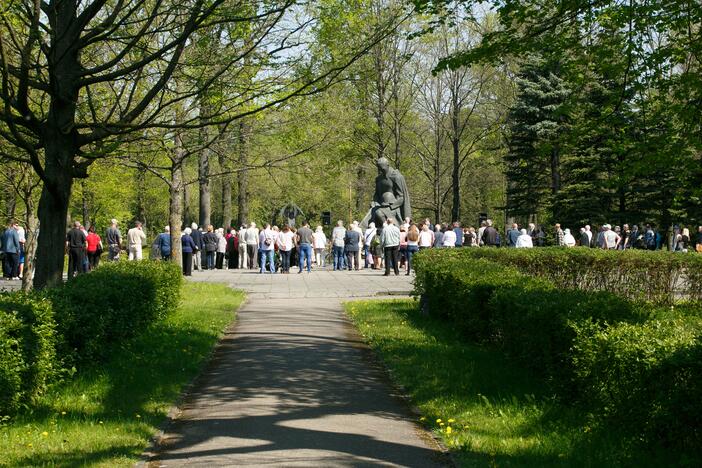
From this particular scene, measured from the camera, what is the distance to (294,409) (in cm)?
796

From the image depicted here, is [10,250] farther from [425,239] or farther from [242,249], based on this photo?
[425,239]

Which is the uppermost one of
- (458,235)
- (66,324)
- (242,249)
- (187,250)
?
(458,235)

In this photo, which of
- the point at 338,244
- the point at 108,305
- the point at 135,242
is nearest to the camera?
the point at 108,305

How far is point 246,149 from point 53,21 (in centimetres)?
830

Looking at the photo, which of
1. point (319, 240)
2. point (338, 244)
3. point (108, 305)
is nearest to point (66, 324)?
point (108, 305)

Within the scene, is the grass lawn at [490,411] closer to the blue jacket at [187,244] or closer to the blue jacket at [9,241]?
the blue jacket at [187,244]

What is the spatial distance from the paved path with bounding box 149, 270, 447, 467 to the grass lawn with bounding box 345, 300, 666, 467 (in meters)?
0.25

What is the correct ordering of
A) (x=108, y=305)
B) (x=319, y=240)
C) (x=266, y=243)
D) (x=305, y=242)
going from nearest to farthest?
(x=108, y=305)
(x=266, y=243)
(x=305, y=242)
(x=319, y=240)

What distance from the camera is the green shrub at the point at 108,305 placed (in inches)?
354

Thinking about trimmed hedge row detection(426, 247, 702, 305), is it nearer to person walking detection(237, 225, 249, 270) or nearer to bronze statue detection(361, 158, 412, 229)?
bronze statue detection(361, 158, 412, 229)

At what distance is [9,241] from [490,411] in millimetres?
22900

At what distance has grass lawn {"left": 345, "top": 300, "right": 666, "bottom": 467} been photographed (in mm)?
6113

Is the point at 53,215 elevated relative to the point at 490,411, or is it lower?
elevated

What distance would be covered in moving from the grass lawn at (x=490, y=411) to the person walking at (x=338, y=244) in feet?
60.7
